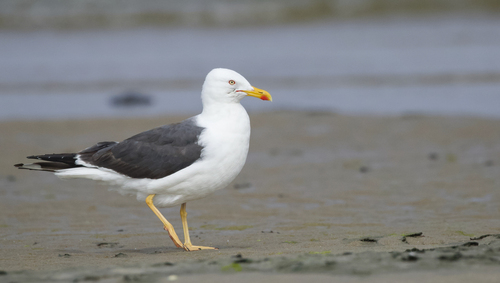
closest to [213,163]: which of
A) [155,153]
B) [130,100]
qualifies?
[155,153]

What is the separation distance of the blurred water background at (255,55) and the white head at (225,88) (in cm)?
758

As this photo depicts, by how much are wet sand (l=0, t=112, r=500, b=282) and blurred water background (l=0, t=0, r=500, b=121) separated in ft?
7.80

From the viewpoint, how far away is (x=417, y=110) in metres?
13.6

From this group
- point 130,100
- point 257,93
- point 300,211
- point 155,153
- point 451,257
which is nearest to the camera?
point 451,257

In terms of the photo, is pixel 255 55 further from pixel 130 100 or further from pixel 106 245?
pixel 106 245

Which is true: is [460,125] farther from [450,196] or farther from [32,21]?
[32,21]

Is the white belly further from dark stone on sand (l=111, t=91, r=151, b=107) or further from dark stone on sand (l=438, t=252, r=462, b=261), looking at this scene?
dark stone on sand (l=111, t=91, r=151, b=107)

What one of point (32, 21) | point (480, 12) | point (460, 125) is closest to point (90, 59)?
point (32, 21)

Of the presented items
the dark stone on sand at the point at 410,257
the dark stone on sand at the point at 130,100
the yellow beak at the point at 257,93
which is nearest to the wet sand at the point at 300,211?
the dark stone on sand at the point at 410,257

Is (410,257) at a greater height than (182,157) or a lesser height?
lesser

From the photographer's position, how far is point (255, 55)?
22.6m

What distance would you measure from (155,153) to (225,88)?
2.81 feet

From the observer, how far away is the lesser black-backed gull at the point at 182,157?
217 inches

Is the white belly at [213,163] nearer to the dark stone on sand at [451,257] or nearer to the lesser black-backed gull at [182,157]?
the lesser black-backed gull at [182,157]
